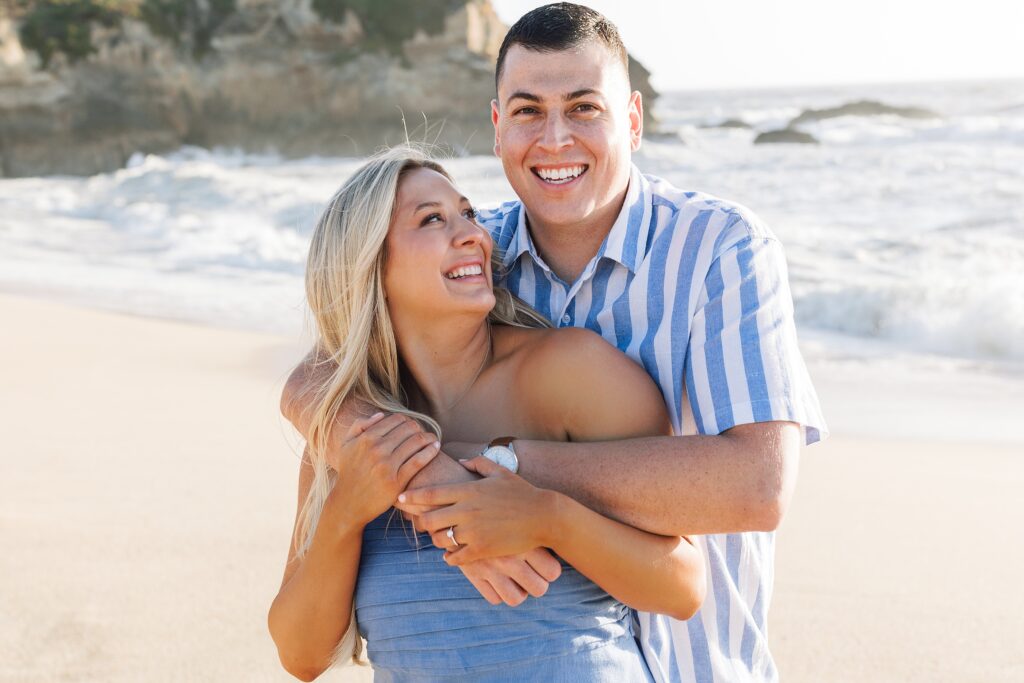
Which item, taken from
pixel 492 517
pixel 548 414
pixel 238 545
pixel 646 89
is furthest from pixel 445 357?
pixel 646 89

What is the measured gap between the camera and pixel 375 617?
2305 mm

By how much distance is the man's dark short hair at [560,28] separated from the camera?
111 inches

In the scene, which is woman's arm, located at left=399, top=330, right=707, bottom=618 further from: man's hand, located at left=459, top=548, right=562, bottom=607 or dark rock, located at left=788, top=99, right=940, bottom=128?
dark rock, located at left=788, top=99, right=940, bottom=128

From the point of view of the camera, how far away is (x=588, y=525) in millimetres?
2121


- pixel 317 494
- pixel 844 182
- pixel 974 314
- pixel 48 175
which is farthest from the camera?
pixel 48 175

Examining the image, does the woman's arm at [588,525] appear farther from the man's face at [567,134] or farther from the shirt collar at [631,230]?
the man's face at [567,134]

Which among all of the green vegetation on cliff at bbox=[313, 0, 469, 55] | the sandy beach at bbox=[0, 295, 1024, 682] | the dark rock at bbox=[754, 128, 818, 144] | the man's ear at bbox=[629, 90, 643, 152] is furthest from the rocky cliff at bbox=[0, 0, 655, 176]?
the man's ear at bbox=[629, 90, 643, 152]

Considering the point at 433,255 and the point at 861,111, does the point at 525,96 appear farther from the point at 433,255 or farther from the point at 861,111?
the point at 861,111

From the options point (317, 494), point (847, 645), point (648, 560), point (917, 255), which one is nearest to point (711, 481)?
point (648, 560)

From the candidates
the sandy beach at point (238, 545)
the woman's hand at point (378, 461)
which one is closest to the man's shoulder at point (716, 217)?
the woman's hand at point (378, 461)

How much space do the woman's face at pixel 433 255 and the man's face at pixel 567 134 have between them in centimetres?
26

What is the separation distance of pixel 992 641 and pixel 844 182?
50.0 feet

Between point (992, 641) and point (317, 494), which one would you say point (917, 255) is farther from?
point (317, 494)

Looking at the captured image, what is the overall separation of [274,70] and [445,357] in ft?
97.6
